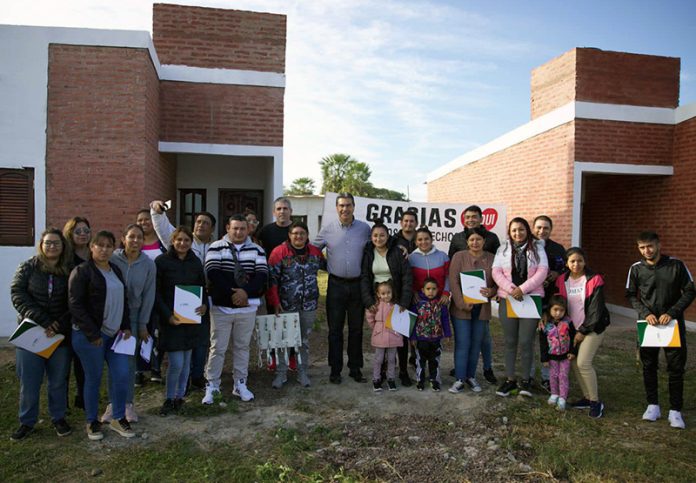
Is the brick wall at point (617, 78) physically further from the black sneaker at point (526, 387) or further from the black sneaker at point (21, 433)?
the black sneaker at point (21, 433)

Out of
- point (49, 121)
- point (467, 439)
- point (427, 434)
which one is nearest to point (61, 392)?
point (427, 434)

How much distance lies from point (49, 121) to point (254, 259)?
13.9 feet

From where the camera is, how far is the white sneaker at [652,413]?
4461 millimetres

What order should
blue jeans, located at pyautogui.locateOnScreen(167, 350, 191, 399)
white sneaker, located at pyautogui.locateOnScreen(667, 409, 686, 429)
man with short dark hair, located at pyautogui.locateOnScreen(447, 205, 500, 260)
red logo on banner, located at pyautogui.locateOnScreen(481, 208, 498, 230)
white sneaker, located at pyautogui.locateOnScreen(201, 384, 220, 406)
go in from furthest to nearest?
red logo on banner, located at pyautogui.locateOnScreen(481, 208, 498, 230) → man with short dark hair, located at pyautogui.locateOnScreen(447, 205, 500, 260) → white sneaker, located at pyautogui.locateOnScreen(201, 384, 220, 406) → blue jeans, located at pyautogui.locateOnScreen(167, 350, 191, 399) → white sneaker, located at pyautogui.locateOnScreen(667, 409, 686, 429)

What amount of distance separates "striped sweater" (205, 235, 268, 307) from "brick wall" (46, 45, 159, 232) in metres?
2.89

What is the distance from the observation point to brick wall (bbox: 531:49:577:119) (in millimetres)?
8664

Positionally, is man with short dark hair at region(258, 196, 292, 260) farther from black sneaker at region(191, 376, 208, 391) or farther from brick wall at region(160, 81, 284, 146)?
brick wall at region(160, 81, 284, 146)

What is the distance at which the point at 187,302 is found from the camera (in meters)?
4.39

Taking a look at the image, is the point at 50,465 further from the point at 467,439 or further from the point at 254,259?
the point at 467,439

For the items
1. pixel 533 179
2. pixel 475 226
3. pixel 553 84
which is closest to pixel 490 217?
pixel 533 179

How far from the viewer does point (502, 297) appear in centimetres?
489

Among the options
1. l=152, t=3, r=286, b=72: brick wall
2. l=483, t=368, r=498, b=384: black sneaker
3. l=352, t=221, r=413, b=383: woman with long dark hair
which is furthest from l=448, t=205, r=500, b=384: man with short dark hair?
l=152, t=3, r=286, b=72: brick wall

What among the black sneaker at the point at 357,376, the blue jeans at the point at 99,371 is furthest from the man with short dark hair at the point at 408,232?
the blue jeans at the point at 99,371

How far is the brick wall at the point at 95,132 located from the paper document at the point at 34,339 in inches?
130
